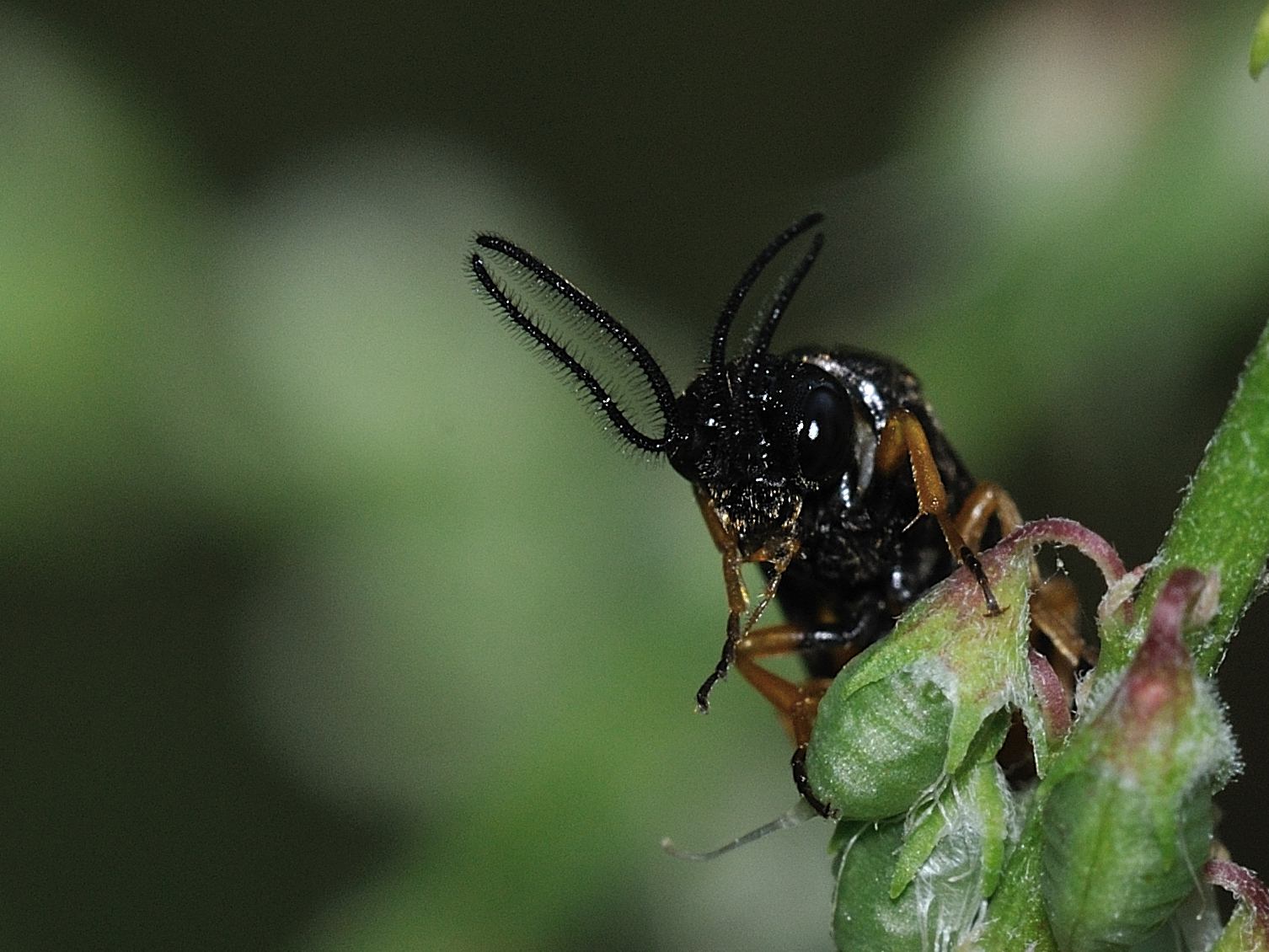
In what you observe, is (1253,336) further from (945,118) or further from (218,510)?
(218,510)

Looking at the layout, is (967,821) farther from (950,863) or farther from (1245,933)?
(1245,933)

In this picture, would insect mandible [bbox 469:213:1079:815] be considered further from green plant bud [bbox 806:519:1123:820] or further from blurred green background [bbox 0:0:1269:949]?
blurred green background [bbox 0:0:1269:949]

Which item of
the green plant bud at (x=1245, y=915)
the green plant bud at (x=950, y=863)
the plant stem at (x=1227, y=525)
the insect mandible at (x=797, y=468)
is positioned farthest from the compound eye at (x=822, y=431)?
the green plant bud at (x=1245, y=915)

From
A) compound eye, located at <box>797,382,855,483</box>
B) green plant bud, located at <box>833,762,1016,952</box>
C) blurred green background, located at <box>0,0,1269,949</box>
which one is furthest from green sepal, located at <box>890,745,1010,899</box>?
blurred green background, located at <box>0,0,1269,949</box>

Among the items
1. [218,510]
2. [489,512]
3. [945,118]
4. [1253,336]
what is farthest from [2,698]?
[1253,336]

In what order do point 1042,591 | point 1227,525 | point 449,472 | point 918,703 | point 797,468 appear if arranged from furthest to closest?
point 449,472 → point 1042,591 → point 797,468 → point 918,703 → point 1227,525

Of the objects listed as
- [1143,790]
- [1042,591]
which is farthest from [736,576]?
[1143,790]

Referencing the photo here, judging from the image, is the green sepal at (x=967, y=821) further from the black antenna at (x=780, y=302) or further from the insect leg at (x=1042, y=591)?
the black antenna at (x=780, y=302)
